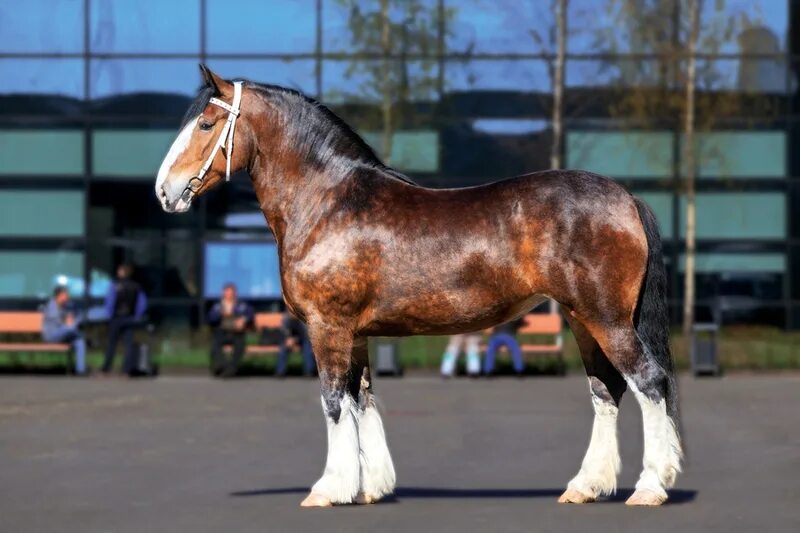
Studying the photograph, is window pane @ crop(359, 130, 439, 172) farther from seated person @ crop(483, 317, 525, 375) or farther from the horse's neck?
the horse's neck

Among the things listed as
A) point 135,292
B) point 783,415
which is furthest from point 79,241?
point 783,415

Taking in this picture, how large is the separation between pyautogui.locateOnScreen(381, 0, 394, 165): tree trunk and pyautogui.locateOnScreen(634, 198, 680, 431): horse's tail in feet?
72.2

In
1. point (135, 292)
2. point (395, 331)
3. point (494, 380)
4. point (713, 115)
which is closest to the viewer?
point (395, 331)

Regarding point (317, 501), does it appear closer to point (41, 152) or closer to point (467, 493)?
point (467, 493)

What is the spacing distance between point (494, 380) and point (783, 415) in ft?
23.3

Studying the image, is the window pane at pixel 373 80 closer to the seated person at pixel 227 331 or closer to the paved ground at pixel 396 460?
the seated person at pixel 227 331

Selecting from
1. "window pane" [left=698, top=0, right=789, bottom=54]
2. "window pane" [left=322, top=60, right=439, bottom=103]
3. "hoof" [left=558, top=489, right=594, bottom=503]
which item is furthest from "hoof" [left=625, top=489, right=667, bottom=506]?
"window pane" [left=698, top=0, right=789, bottom=54]

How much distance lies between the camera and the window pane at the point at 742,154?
3189cm

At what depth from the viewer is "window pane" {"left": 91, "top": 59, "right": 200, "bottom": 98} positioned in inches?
1270

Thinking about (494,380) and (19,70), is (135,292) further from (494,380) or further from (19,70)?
(19,70)

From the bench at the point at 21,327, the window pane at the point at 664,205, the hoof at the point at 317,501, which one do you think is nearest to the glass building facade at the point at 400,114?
the window pane at the point at 664,205

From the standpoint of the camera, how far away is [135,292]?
82.9ft

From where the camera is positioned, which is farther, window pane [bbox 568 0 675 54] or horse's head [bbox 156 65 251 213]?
window pane [bbox 568 0 675 54]

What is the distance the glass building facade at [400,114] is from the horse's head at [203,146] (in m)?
21.7
